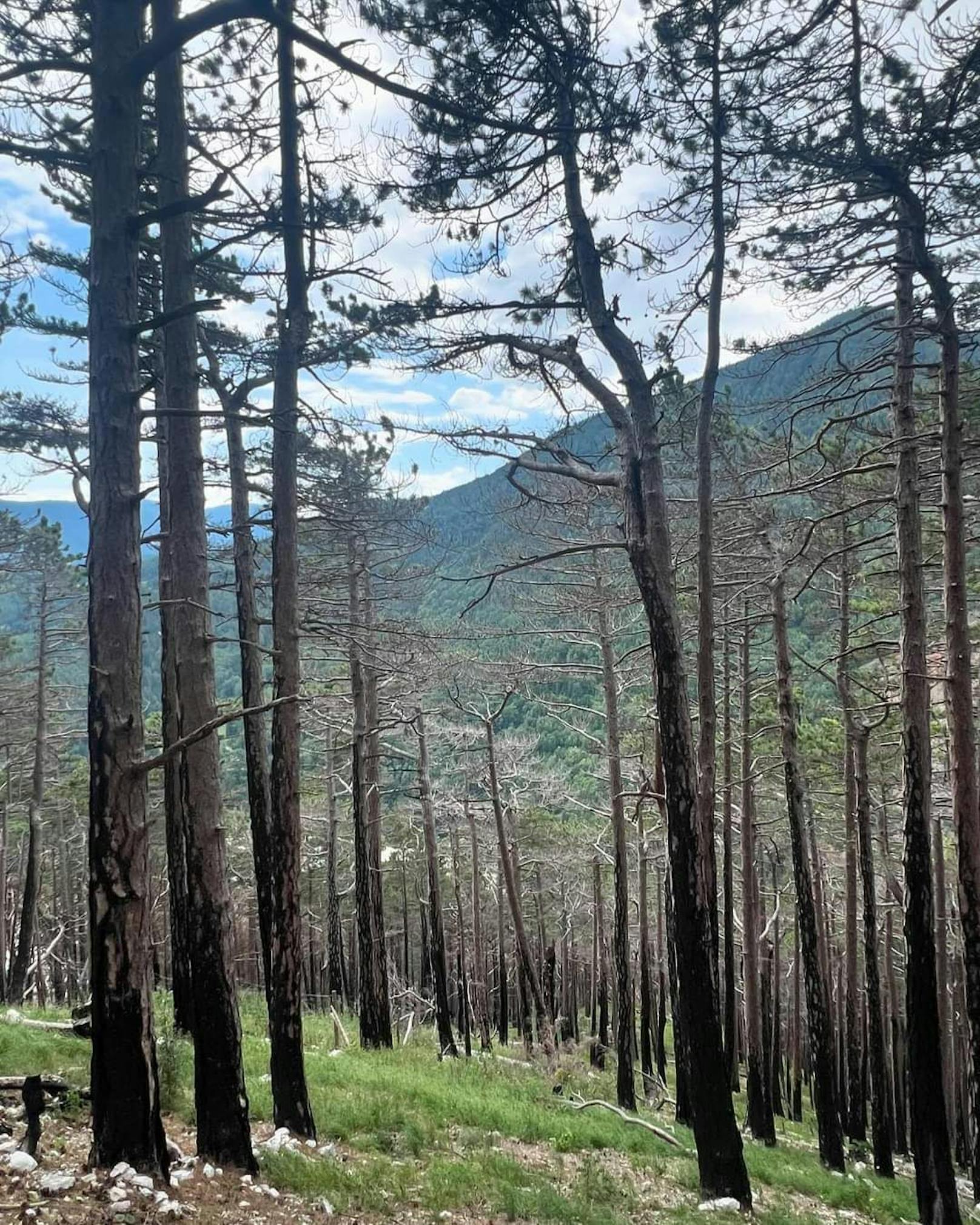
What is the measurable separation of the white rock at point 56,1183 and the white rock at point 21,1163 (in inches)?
7.9

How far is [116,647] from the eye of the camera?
4.39 metres

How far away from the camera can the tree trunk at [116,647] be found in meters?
4.10

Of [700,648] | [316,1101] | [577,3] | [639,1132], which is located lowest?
[639,1132]

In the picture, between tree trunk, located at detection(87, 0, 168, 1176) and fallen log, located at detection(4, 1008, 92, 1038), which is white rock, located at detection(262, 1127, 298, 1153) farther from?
fallen log, located at detection(4, 1008, 92, 1038)

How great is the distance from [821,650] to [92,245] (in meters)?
46.8

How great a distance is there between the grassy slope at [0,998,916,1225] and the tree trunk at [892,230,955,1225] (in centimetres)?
129

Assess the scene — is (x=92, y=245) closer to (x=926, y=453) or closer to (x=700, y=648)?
(x=700, y=648)

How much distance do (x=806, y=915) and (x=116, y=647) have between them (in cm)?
995

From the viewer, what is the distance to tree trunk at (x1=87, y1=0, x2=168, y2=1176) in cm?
410

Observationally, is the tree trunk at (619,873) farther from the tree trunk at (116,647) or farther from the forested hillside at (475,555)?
the tree trunk at (116,647)

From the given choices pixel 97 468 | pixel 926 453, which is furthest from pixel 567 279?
pixel 926 453

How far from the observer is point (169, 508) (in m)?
6.19

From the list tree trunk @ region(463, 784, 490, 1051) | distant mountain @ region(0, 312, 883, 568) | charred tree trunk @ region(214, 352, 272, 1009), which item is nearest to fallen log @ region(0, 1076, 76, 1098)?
charred tree trunk @ region(214, 352, 272, 1009)

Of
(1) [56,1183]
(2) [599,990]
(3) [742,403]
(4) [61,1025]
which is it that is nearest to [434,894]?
(4) [61,1025]
